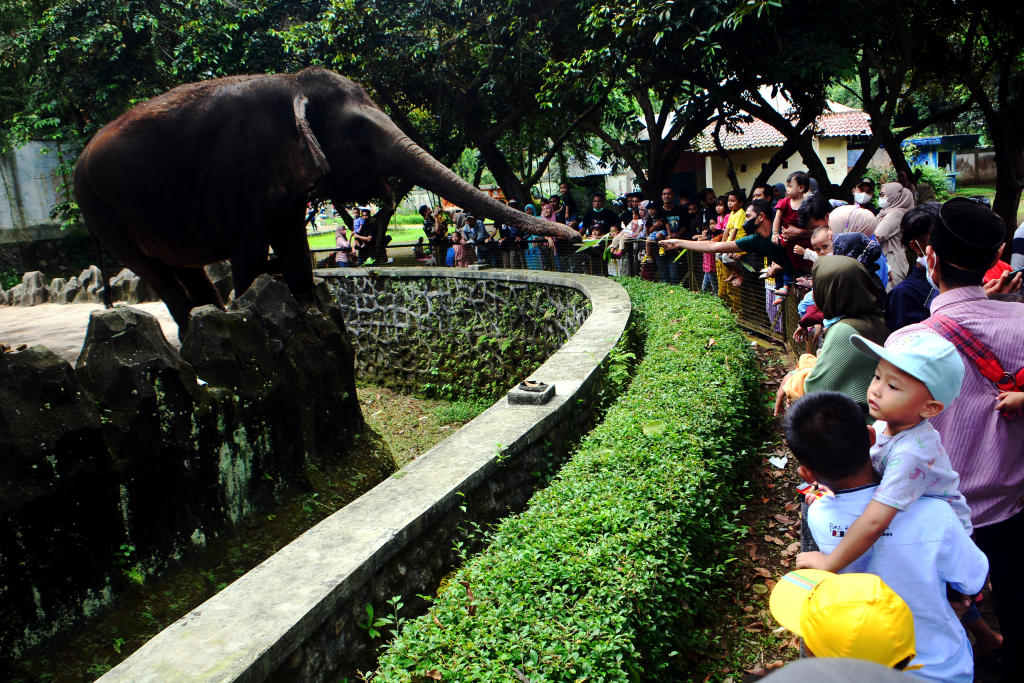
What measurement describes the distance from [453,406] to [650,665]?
6734 mm

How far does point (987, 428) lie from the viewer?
2.61m

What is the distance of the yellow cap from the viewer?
1.66 meters

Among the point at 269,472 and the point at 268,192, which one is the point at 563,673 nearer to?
the point at 269,472

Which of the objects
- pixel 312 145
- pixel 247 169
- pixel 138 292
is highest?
pixel 312 145

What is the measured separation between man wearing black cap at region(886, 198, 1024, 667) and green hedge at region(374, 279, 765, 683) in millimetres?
1105

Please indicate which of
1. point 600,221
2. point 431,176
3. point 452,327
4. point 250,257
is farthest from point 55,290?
point 600,221

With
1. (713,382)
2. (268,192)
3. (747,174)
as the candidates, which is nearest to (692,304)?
(713,382)

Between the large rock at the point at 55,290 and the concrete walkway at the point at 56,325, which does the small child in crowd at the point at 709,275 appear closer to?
the concrete walkway at the point at 56,325

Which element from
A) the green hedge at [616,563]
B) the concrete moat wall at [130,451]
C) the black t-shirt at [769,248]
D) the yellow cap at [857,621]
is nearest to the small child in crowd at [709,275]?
the black t-shirt at [769,248]

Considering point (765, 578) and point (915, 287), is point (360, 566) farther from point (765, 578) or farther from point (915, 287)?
point (915, 287)

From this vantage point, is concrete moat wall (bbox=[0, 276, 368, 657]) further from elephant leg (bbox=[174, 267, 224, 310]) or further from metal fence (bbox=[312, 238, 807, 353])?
metal fence (bbox=[312, 238, 807, 353])

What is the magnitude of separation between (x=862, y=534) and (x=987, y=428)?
762mm

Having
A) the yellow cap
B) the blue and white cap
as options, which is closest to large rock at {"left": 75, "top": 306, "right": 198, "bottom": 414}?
the yellow cap

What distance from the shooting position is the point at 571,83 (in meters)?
14.0
